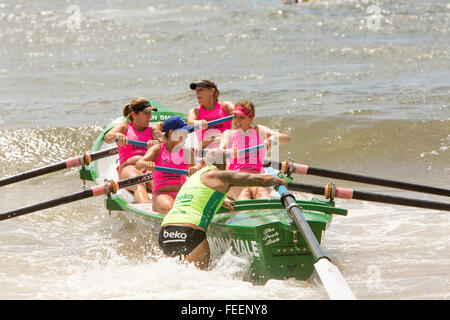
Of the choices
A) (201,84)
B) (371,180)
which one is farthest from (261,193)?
(201,84)

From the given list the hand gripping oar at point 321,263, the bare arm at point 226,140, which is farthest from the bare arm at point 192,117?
the hand gripping oar at point 321,263

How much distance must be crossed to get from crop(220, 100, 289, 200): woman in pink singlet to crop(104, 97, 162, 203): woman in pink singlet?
123 centimetres

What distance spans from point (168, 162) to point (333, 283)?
3042 millimetres

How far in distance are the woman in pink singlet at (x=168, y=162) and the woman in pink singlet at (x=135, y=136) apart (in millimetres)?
808

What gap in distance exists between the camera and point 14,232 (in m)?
8.59

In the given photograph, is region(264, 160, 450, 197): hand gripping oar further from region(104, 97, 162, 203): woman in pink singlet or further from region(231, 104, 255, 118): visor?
region(104, 97, 162, 203): woman in pink singlet

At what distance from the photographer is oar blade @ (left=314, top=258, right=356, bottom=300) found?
446 centimetres

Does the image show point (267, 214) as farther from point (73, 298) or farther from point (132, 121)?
point (132, 121)

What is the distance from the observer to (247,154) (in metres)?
Answer: 7.18

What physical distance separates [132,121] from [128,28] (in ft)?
50.1

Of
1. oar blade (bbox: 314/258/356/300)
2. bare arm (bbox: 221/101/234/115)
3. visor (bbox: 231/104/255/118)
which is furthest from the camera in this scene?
bare arm (bbox: 221/101/234/115)

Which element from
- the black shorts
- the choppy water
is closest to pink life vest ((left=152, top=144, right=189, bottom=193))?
the choppy water

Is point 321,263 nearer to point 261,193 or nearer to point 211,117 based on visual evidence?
point 261,193

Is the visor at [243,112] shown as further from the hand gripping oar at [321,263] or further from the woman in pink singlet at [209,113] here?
the woman in pink singlet at [209,113]
